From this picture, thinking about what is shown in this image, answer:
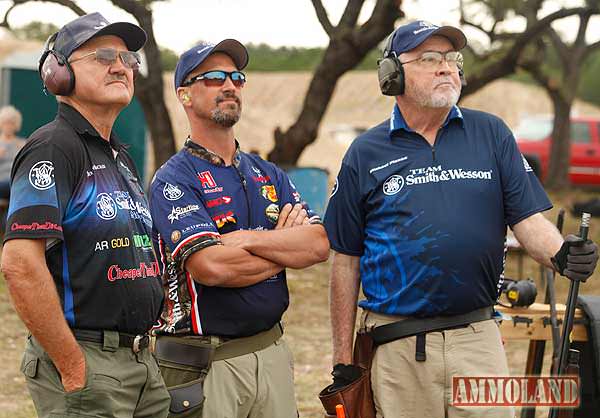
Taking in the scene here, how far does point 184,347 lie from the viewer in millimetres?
4172

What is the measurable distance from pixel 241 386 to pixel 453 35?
1.87 metres

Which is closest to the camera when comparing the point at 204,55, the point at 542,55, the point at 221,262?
the point at 221,262

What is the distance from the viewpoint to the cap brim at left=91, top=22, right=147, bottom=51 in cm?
375

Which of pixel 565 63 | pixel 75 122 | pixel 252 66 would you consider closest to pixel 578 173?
pixel 565 63

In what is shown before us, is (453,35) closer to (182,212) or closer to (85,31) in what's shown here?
(182,212)

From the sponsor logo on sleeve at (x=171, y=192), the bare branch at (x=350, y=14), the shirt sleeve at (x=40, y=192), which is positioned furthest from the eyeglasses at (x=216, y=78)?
the bare branch at (x=350, y=14)

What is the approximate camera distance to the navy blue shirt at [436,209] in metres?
4.22

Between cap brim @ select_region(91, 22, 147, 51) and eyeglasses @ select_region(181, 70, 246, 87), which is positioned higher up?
cap brim @ select_region(91, 22, 147, 51)

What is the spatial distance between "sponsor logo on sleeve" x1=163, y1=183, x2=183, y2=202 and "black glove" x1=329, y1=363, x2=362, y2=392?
1.05 metres

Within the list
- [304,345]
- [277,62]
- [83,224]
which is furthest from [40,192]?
[277,62]

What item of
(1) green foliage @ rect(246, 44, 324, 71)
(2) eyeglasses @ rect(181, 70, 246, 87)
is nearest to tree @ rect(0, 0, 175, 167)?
(2) eyeglasses @ rect(181, 70, 246, 87)

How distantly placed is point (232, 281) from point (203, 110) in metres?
0.82

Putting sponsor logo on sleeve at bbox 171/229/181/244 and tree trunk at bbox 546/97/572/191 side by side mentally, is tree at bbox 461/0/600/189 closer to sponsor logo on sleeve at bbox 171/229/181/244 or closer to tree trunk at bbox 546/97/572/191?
tree trunk at bbox 546/97/572/191

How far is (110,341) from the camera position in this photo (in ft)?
11.5
